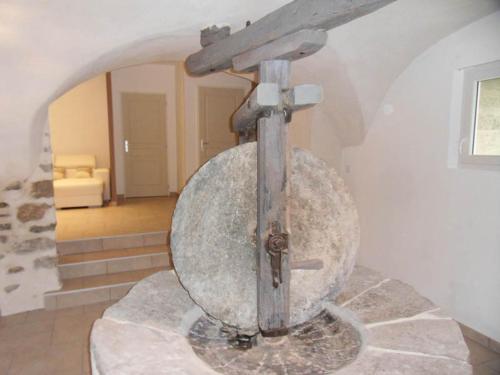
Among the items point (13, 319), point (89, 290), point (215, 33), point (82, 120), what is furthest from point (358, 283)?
point (82, 120)

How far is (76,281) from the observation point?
10.7ft

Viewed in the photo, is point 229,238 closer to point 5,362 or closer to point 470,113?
point 5,362

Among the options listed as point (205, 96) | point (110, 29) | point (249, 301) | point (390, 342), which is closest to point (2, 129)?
point (110, 29)

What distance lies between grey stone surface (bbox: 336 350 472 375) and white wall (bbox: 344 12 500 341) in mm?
1315

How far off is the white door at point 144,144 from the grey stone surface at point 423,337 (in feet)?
17.1

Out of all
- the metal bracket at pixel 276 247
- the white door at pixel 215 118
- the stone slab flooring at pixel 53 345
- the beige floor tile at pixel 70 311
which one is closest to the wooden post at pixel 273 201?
the metal bracket at pixel 276 247

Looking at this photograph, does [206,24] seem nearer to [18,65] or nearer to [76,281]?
[18,65]

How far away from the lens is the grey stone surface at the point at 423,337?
1460 mm

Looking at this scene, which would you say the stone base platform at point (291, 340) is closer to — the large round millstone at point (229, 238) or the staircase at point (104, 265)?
the large round millstone at point (229, 238)

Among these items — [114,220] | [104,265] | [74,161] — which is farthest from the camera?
[74,161]

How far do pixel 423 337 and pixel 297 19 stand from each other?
4.55 feet

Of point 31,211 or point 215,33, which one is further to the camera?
point 31,211

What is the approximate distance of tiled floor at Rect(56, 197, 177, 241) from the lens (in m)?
4.04

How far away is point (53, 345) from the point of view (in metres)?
2.48
